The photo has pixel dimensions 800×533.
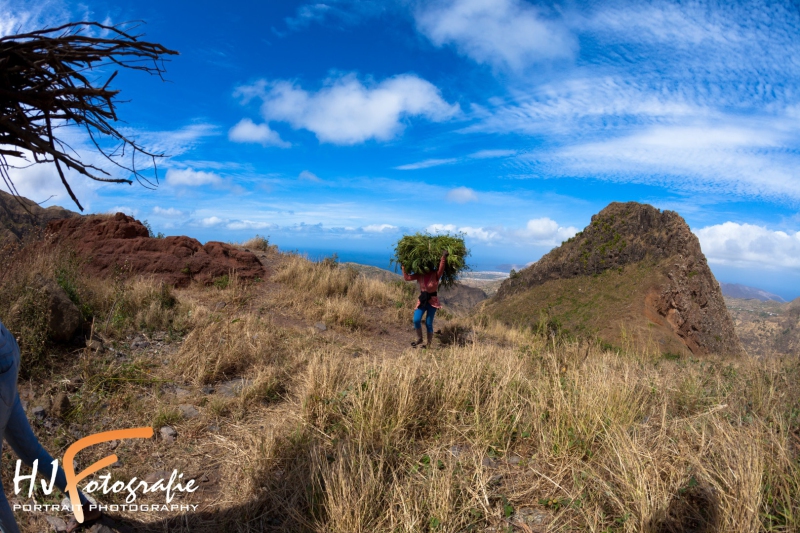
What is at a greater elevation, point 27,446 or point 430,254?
point 430,254

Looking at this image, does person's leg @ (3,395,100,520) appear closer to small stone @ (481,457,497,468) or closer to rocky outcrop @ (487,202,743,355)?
small stone @ (481,457,497,468)

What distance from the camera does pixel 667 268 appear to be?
66.5 ft

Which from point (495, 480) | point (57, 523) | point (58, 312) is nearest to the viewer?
point (57, 523)

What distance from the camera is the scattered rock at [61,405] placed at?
3.76m

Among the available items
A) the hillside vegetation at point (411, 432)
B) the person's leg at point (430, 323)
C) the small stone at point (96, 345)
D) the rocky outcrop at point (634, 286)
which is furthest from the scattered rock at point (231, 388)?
the rocky outcrop at point (634, 286)

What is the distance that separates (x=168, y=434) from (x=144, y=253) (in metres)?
7.81

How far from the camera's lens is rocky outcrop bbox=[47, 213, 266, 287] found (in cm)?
962

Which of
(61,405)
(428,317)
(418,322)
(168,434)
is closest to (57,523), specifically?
(168,434)

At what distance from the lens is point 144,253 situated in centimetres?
1015

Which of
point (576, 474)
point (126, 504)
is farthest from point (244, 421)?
point (576, 474)

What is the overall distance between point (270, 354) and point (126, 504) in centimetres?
274

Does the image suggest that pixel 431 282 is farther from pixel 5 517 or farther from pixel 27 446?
pixel 5 517

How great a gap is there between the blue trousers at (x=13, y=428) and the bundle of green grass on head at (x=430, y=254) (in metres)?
6.15

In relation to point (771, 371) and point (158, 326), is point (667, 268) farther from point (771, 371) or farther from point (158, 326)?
point (158, 326)
